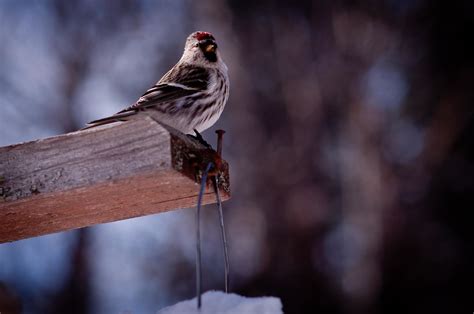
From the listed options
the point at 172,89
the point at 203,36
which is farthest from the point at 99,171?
the point at 203,36

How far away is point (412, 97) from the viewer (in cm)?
604

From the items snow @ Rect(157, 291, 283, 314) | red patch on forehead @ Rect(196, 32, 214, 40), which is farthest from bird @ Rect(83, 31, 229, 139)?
snow @ Rect(157, 291, 283, 314)

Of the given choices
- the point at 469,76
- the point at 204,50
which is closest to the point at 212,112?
the point at 204,50

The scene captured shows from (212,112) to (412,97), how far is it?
382cm

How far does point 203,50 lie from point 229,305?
1735 mm

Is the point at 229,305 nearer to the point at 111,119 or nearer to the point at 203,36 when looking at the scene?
the point at 111,119

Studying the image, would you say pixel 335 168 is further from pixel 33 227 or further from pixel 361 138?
pixel 33 227

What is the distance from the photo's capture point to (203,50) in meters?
2.93

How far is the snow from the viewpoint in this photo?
1289 millimetres

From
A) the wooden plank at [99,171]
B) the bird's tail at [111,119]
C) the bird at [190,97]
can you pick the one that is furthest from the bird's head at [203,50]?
the wooden plank at [99,171]

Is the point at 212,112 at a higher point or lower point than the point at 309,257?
higher

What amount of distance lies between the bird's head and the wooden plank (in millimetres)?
1217

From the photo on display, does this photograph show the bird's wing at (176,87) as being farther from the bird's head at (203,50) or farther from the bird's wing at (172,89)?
the bird's head at (203,50)

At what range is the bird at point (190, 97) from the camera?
230cm
